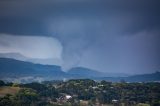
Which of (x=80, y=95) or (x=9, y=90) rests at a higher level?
(x=9, y=90)

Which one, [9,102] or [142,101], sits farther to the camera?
[142,101]

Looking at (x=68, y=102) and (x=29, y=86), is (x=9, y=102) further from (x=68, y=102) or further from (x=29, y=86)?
(x=29, y=86)

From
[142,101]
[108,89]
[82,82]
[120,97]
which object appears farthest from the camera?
[82,82]

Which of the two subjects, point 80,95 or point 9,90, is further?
point 80,95

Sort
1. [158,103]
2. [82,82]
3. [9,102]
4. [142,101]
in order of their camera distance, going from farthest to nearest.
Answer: [82,82] → [142,101] → [158,103] → [9,102]

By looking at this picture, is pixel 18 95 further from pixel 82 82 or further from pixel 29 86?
pixel 82 82

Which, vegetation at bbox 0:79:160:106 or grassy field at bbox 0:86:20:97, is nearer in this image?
vegetation at bbox 0:79:160:106

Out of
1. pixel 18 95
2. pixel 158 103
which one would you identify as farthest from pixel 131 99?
pixel 18 95

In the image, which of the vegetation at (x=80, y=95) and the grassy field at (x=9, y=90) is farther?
the grassy field at (x=9, y=90)
